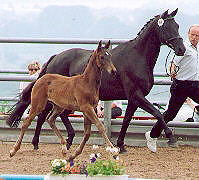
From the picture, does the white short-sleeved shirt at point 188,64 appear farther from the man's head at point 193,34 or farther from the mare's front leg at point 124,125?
the mare's front leg at point 124,125

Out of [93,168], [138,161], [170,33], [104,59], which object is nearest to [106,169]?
[93,168]

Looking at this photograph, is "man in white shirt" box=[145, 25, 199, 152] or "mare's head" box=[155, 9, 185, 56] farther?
"man in white shirt" box=[145, 25, 199, 152]

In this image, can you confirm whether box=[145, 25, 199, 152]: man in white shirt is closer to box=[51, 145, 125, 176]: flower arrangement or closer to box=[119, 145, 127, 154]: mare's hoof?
box=[119, 145, 127, 154]: mare's hoof

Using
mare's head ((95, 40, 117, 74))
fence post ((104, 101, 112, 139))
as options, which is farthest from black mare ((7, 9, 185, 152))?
mare's head ((95, 40, 117, 74))

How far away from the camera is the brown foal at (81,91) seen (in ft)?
20.3

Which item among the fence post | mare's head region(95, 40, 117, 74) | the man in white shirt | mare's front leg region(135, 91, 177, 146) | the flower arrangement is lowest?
the fence post

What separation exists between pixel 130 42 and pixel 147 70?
1.84 ft

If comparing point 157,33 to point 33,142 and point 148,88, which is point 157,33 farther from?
point 33,142

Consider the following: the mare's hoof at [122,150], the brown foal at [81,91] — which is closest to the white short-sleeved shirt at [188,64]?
the mare's hoof at [122,150]

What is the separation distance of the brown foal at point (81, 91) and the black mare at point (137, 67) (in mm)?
1059

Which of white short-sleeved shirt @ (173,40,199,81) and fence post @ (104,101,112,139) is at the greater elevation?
white short-sleeved shirt @ (173,40,199,81)

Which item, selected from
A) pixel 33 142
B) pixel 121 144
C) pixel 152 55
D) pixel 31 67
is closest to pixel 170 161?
pixel 121 144

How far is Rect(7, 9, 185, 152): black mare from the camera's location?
727 cm

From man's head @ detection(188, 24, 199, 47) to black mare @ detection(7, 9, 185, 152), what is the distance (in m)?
0.25
